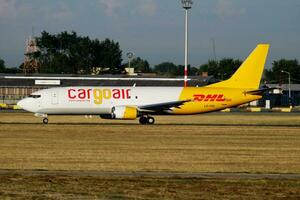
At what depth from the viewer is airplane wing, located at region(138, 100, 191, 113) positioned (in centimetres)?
5659

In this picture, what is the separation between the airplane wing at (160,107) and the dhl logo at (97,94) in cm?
158

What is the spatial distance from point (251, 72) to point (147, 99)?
8517mm

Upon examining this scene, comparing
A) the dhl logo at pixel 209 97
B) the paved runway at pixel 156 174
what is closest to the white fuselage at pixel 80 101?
the dhl logo at pixel 209 97

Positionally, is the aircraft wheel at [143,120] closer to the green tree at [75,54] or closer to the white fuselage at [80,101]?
the white fuselage at [80,101]

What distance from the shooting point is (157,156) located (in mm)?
28453

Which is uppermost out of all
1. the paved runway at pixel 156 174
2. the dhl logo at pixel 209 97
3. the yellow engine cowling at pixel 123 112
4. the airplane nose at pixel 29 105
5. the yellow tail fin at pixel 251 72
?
the yellow tail fin at pixel 251 72

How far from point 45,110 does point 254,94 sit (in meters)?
15.9

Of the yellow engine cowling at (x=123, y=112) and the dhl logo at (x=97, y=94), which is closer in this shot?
the yellow engine cowling at (x=123, y=112)

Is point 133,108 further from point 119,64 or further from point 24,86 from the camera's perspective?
point 119,64

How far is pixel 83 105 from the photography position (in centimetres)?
5619

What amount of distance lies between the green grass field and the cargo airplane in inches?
442

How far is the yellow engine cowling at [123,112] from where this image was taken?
5500 cm

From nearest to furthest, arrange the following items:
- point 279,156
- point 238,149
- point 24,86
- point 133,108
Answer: point 279,156, point 238,149, point 133,108, point 24,86

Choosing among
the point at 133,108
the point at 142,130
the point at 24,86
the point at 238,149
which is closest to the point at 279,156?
the point at 238,149
